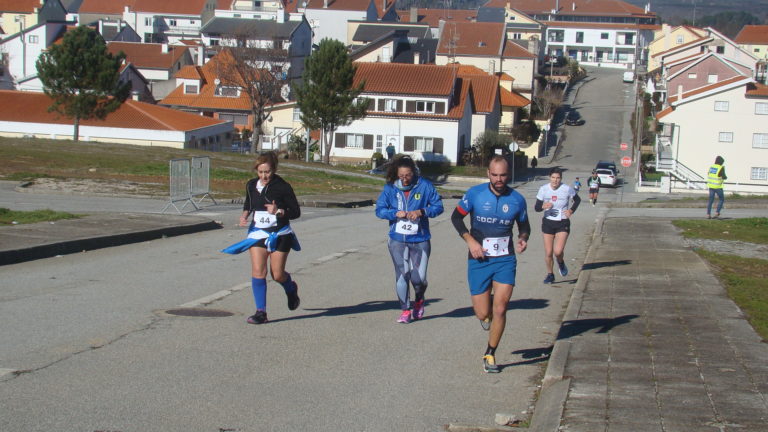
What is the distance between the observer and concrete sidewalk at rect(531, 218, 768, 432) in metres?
5.54

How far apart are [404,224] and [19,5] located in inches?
5245

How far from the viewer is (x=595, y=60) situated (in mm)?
149500

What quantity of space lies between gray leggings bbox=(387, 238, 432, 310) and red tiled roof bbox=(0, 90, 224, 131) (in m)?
50.4

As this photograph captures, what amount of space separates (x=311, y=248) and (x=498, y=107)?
64.5 m

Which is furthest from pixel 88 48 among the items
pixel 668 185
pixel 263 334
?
pixel 263 334

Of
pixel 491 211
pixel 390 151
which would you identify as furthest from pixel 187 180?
pixel 390 151

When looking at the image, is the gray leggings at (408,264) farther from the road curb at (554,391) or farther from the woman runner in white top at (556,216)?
the woman runner in white top at (556,216)

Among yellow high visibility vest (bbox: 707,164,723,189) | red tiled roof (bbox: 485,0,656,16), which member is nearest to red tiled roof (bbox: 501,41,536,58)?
red tiled roof (bbox: 485,0,656,16)

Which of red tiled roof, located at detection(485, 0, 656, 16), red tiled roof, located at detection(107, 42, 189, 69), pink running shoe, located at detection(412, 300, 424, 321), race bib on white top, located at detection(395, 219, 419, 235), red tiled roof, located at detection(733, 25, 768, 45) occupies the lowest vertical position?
pink running shoe, located at detection(412, 300, 424, 321)

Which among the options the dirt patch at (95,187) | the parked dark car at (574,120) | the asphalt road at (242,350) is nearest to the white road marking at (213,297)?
the asphalt road at (242,350)

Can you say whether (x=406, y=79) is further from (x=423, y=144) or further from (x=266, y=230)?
(x=266, y=230)

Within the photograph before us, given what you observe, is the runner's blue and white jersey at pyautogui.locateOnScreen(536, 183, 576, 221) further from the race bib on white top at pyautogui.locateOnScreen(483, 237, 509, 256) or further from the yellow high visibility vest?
the yellow high visibility vest

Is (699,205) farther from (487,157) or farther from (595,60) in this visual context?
(595,60)

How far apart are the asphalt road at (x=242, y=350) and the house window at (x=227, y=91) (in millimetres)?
66103
